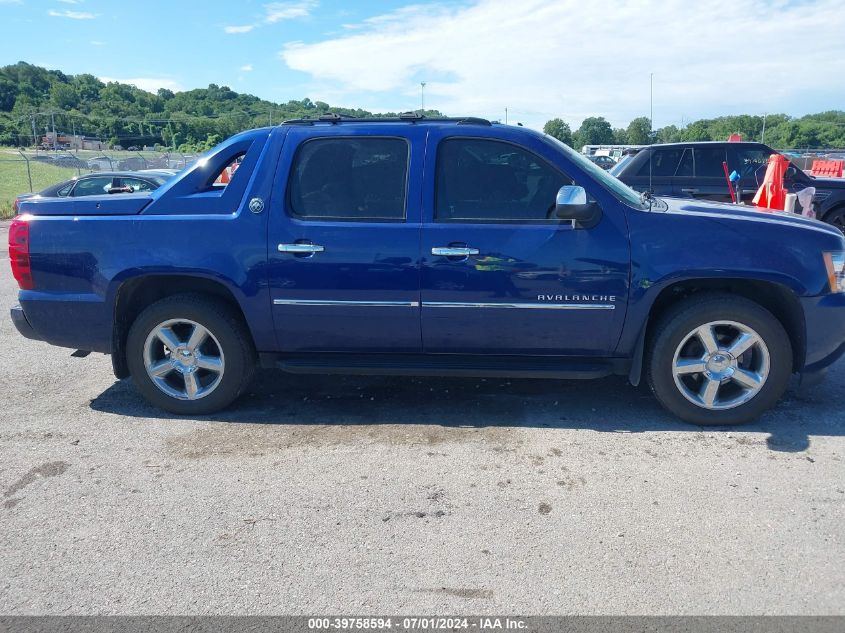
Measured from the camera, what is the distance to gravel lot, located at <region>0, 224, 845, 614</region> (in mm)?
2789

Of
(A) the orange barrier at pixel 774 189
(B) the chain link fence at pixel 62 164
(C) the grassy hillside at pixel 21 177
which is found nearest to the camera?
(A) the orange barrier at pixel 774 189

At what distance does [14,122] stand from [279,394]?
235 ft

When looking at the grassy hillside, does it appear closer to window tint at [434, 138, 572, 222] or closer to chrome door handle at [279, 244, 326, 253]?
chrome door handle at [279, 244, 326, 253]

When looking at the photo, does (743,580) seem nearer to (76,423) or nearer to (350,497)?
(350,497)

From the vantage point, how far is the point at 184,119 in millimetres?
45750

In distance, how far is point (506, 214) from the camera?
4.32 m

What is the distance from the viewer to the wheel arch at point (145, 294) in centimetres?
459

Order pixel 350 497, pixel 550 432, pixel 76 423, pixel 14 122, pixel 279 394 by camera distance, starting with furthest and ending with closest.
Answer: pixel 14 122 < pixel 279 394 < pixel 76 423 < pixel 550 432 < pixel 350 497

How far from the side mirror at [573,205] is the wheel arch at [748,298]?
0.71 meters

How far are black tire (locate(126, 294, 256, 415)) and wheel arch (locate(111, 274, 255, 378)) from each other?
0.06 metres

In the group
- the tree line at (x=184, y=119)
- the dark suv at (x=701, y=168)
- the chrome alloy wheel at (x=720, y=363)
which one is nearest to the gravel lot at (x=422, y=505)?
the chrome alloy wheel at (x=720, y=363)

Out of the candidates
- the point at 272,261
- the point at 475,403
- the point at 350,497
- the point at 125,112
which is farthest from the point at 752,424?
the point at 125,112

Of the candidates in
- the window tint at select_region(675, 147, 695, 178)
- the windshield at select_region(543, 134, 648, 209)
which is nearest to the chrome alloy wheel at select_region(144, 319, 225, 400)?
the windshield at select_region(543, 134, 648, 209)

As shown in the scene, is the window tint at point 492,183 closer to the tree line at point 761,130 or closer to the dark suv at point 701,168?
the dark suv at point 701,168
